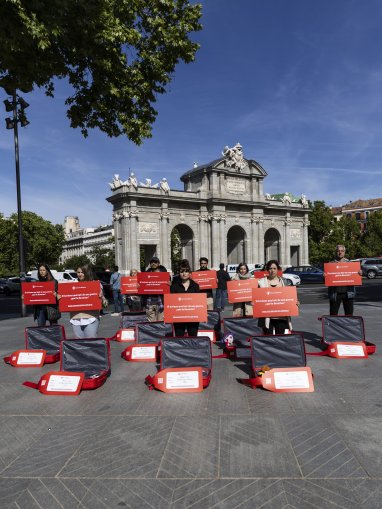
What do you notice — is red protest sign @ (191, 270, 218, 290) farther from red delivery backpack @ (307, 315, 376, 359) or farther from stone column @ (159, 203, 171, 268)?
A: stone column @ (159, 203, 171, 268)

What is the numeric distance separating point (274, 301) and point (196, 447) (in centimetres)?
343

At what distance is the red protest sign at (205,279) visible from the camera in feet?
38.8

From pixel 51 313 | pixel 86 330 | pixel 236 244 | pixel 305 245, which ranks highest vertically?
pixel 236 244

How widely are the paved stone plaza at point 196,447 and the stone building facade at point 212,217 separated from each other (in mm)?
36848

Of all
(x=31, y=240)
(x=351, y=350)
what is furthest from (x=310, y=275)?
(x=31, y=240)

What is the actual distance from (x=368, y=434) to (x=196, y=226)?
147 ft

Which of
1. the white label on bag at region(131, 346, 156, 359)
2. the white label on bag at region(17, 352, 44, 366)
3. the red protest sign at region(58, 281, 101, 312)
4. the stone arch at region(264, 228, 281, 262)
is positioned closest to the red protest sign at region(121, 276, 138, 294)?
the white label on bag at region(131, 346, 156, 359)

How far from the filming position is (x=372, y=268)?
131 feet

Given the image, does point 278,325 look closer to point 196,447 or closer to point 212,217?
point 196,447

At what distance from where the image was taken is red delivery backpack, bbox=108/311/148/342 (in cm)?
1058

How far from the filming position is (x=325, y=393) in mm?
6043

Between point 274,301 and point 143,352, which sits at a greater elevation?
point 274,301

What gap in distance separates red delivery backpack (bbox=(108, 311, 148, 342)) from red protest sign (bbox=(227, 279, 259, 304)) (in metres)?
2.55

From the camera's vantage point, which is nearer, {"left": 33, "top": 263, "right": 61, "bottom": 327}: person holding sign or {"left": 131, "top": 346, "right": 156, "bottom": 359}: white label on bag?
{"left": 131, "top": 346, "right": 156, "bottom": 359}: white label on bag
